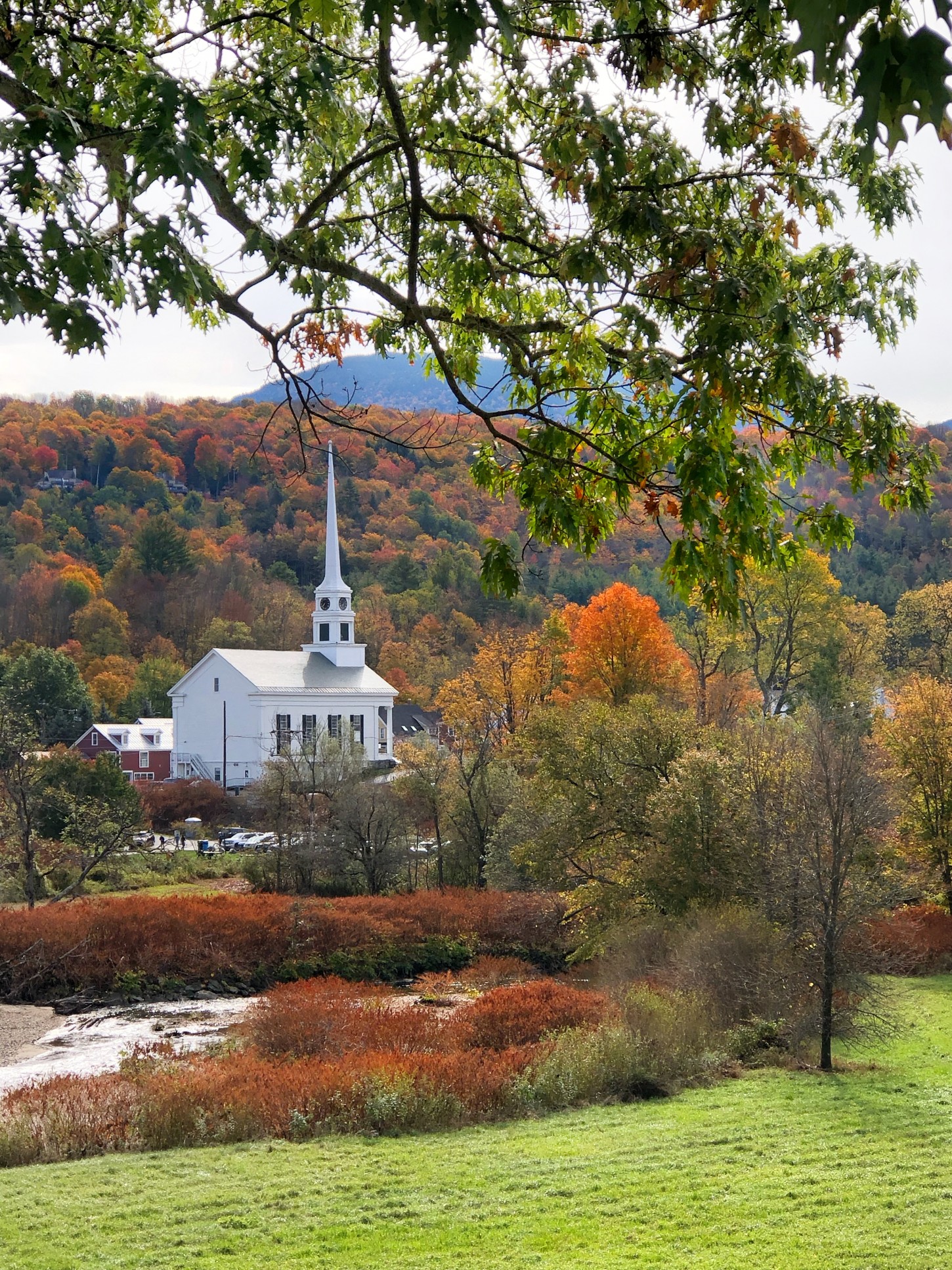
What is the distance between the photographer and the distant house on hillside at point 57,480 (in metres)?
80.3

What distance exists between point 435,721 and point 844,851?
59.4 metres

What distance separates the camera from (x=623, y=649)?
136 feet

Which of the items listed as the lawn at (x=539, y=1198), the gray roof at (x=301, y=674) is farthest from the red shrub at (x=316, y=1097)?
the gray roof at (x=301, y=674)

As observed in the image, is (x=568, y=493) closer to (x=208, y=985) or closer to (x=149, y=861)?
(x=208, y=985)

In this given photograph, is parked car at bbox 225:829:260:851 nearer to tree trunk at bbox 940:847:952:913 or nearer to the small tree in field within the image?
tree trunk at bbox 940:847:952:913

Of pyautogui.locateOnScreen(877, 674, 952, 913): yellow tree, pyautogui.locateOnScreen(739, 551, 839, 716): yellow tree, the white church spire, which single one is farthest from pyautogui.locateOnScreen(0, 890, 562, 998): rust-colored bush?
the white church spire

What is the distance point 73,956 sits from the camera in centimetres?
2555

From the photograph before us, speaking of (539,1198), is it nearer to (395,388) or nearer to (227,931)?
(395,388)

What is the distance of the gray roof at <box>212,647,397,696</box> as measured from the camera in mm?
57188

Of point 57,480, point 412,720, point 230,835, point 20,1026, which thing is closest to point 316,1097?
point 20,1026


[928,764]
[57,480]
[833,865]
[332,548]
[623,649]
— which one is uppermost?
[57,480]

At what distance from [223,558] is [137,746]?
23491 mm

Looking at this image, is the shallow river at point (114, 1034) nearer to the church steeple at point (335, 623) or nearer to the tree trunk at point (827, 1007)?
the tree trunk at point (827, 1007)

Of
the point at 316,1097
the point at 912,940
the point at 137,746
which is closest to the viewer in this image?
the point at 316,1097
